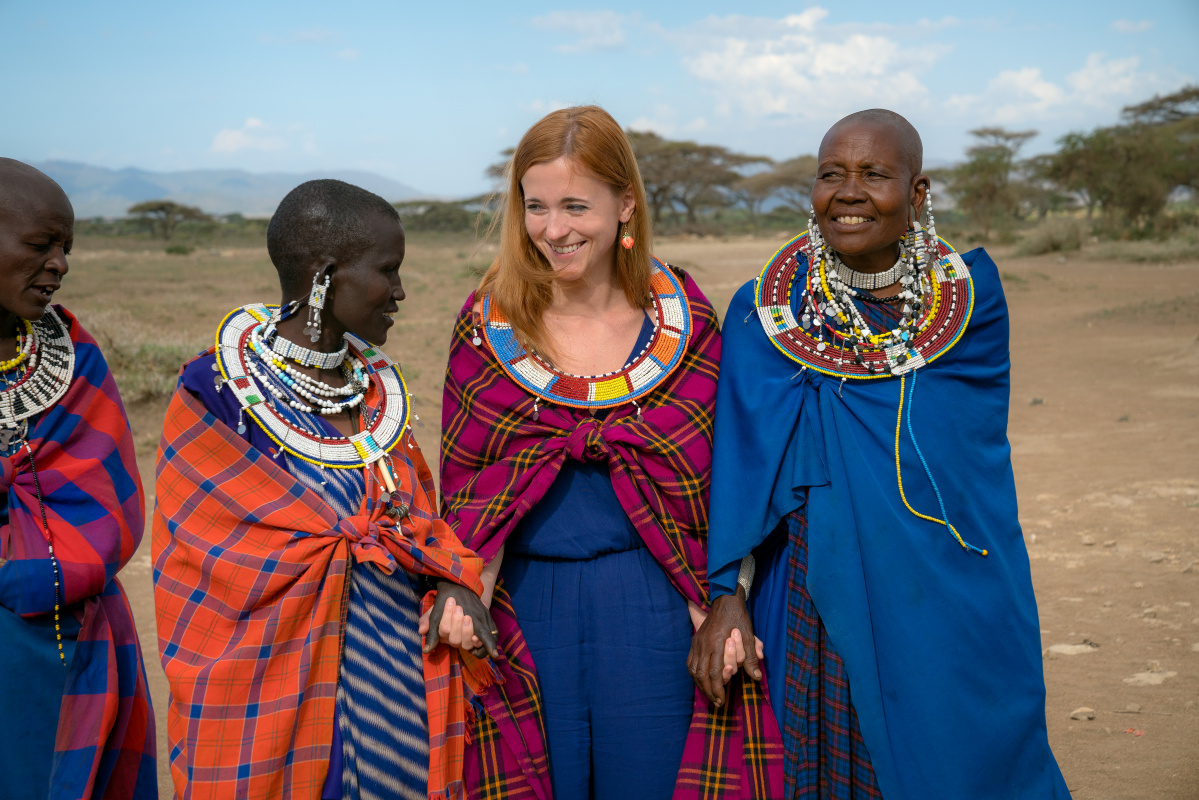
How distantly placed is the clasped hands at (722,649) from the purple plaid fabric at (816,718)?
11 centimetres

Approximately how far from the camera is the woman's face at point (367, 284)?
2.13 metres

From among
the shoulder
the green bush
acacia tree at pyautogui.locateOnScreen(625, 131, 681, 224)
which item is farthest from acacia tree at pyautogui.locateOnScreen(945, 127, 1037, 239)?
the shoulder

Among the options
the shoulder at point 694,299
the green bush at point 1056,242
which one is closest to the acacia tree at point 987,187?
the green bush at point 1056,242

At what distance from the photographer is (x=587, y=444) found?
235 cm

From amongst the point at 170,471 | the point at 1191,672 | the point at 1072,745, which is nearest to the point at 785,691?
the point at 170,471

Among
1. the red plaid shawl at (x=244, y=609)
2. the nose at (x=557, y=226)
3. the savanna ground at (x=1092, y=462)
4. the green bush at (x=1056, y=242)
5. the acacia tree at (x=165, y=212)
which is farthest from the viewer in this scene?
the acacia tree at (x=165, y=212)

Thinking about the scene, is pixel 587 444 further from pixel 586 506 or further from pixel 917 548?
pixel 917 548

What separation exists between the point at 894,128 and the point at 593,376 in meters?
0.97

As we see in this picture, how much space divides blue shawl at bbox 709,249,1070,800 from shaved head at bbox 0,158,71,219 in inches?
68.7

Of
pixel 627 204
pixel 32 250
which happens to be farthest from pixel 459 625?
pixel 32 250

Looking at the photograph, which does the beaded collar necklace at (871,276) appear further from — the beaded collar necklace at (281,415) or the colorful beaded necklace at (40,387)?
the colorful beaded necklace at (40,387)

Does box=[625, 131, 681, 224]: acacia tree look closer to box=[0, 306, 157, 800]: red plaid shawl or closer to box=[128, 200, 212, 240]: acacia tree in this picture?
box=[128, 200, 212, 240]: acacia tree

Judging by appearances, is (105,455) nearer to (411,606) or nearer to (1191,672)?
(411,606)

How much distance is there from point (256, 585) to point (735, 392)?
123 cm
